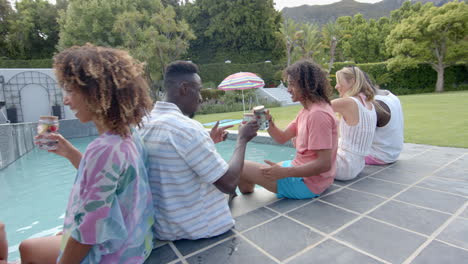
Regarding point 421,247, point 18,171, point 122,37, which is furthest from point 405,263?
point 122,37

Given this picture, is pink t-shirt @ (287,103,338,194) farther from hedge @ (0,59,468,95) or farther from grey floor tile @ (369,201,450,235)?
hedge @ (0,59,468,95)

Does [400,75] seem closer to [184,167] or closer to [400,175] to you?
[400,175]

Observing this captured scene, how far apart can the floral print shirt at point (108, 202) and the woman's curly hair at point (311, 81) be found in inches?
64.3

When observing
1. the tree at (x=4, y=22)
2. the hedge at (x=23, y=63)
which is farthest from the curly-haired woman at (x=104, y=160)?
the tree at (x=4, y=22)

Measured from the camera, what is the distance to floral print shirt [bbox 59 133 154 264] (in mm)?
1033

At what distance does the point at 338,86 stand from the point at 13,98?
1701cm

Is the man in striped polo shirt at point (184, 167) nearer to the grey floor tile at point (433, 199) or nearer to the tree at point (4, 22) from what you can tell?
the grey floor tile at point (433, 199)

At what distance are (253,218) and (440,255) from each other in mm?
1197

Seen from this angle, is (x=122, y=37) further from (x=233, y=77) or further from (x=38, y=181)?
(x=38, y=181)

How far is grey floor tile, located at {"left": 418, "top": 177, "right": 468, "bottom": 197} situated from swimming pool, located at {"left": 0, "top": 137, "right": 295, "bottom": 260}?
147 inches

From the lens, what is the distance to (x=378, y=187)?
2.67 m

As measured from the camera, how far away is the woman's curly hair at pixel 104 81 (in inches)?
42.5

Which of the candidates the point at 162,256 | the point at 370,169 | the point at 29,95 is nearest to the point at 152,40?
the point at 29,95

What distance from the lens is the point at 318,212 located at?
85.3 inches
